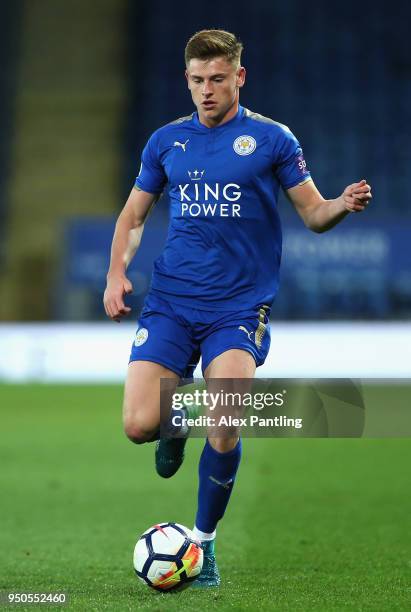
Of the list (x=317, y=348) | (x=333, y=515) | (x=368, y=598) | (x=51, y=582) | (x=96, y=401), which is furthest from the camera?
(x=317, y=348)

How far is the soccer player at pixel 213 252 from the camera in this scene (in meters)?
4.32

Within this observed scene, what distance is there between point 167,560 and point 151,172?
1.59m

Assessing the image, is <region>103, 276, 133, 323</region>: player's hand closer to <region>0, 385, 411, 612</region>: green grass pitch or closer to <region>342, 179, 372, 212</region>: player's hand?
<region>342, 179, 372, 212</region>: player's hand

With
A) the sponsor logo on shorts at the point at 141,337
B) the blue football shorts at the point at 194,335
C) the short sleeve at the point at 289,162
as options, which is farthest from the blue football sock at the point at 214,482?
the short sleeve at the point at 289,162

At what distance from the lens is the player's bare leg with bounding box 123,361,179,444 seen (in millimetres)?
4262

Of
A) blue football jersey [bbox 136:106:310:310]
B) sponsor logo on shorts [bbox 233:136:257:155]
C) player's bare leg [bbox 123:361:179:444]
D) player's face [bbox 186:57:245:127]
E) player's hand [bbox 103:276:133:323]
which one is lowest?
player's bare leg [bbox 123:361:179:444]

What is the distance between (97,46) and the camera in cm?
2127

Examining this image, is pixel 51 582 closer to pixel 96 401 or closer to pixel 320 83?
pixel 96 401

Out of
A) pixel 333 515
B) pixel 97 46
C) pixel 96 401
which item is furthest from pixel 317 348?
pixel 333 515

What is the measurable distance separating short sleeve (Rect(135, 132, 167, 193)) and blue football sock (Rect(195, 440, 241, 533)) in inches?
42.9

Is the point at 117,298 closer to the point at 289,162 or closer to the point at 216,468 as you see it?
the point at 216,468

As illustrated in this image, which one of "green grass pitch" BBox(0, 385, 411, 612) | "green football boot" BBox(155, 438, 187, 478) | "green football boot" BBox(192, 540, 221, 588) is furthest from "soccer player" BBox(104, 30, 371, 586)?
"green grass pitch" BBox(0, 385, 411, 612)

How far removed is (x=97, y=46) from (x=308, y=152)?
14.9ft

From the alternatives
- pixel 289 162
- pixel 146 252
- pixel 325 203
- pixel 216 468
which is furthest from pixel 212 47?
pixel 146 252
